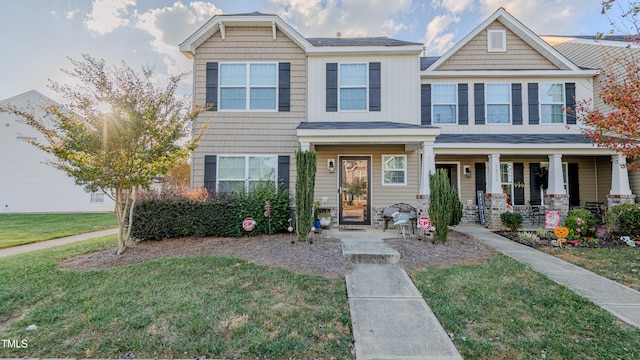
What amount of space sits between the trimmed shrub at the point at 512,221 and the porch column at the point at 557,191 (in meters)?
1.69

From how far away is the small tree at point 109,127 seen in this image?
5469 millimetres

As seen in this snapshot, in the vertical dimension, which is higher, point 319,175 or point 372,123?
point 372,123

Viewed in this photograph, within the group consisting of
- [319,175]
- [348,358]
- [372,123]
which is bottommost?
[348,358]

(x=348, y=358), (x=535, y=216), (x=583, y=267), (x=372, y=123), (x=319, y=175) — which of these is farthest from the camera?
(x=535, y=216)

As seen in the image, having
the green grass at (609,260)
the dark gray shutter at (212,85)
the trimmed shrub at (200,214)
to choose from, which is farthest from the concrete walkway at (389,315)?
the dark gray shutter at (212,85)

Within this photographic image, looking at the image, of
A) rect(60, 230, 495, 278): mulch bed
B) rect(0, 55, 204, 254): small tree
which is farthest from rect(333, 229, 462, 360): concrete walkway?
rect(0, 55, 204, 254): small tree

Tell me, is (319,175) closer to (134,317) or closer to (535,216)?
(134,317)

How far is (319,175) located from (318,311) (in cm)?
597

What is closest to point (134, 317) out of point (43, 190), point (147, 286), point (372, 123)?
point (147, 286)

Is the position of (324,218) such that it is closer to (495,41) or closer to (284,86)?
(284,86)

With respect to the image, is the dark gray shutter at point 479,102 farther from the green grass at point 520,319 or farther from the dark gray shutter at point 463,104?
the green grass at point 520,319

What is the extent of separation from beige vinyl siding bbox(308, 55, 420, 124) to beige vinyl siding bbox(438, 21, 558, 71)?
8.15 ft

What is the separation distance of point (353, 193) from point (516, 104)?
715 centimetres

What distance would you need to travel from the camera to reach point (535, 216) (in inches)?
403
